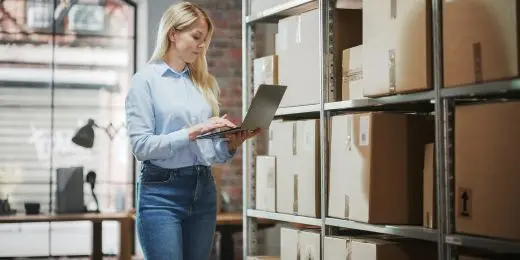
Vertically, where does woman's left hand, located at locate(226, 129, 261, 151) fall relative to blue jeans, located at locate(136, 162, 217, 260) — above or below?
above

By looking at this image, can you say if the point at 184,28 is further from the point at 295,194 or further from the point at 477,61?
the point at 477,61

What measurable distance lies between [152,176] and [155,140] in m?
0.14

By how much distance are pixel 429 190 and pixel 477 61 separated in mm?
510

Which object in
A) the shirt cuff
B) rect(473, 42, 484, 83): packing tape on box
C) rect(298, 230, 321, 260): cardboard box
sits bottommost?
rect(298, 230, 321, 260): cardboard box

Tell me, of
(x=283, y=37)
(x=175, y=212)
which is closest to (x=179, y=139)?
(x=175, y=212)

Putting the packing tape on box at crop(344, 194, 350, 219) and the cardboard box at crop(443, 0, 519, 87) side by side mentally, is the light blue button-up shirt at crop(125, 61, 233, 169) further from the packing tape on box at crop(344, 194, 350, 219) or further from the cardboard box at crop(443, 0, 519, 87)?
the cardboard box at crop(443, 0, 519, 87)

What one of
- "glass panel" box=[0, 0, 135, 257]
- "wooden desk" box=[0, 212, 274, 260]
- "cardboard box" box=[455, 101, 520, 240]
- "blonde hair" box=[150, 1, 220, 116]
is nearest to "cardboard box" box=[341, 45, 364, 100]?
"blonde hair" box=[150, 1, 220, 116]

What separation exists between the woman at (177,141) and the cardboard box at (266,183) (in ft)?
1.92

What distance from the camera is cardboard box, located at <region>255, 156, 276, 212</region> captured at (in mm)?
3493

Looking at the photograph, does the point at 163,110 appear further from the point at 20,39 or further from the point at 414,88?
the point at 20,39

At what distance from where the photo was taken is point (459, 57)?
94.0 inches

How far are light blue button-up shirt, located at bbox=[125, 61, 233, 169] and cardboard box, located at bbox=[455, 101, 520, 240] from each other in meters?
0.89

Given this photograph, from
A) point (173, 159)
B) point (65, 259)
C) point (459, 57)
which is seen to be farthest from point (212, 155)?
point (65, 259)

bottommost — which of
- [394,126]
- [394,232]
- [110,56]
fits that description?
[394,232]
